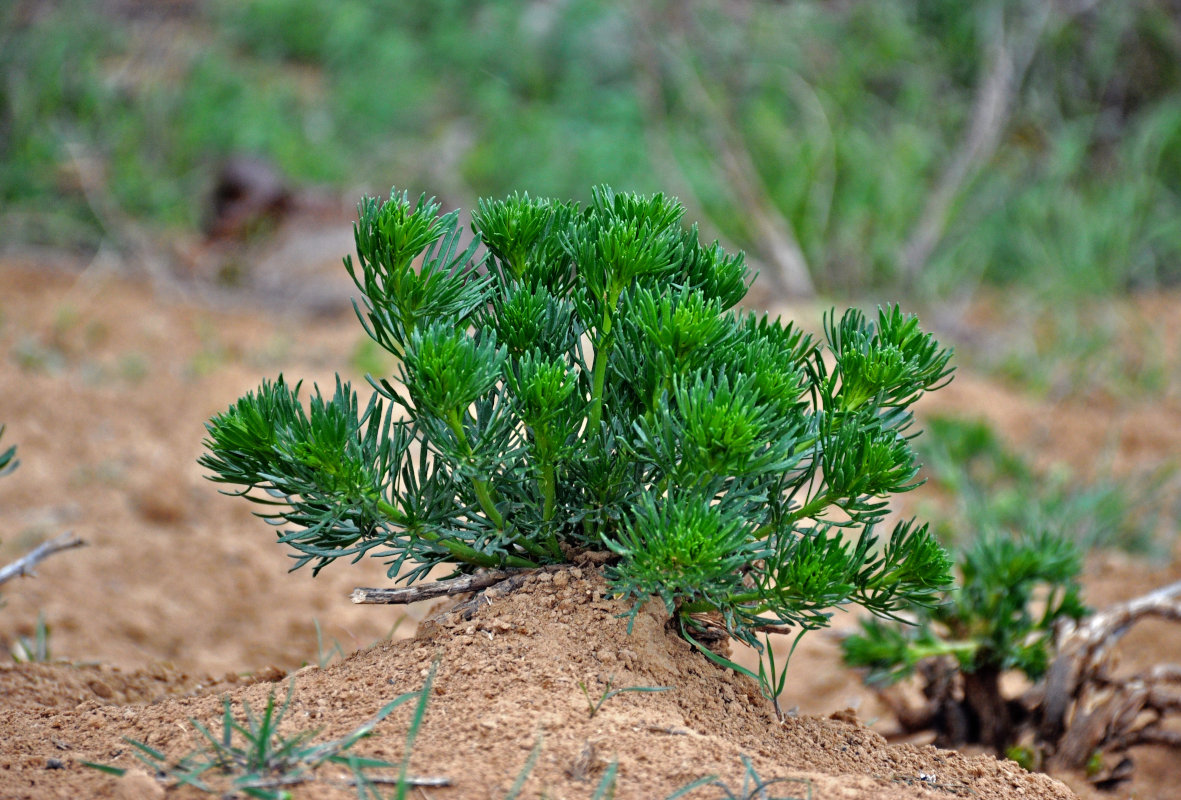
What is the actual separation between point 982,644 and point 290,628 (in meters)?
1.73

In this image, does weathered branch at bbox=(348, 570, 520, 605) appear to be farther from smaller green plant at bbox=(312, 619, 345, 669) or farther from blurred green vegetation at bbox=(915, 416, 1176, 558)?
blurred green vegetation at bbox=(915, 416, 1176, 558)

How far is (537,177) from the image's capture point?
6.24 metres

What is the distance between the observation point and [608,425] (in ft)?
4.88

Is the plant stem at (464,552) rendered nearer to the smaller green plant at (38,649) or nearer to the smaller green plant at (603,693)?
the smaller green plant at (603,693)

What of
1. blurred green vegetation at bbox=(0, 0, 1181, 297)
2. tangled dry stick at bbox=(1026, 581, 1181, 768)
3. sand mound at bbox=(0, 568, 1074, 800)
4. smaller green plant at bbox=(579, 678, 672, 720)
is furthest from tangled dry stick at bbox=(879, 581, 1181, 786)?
blurred green vegetation at bbox=(0, 0, 1181, 297)

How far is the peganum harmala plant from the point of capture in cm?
129

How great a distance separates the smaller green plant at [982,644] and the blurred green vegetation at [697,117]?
384 centimetres

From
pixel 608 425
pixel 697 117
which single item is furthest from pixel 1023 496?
pixel 697 117

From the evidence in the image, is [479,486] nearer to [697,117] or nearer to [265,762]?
[265,762]

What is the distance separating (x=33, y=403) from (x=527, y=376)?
314cm

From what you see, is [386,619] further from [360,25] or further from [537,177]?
[360,25]

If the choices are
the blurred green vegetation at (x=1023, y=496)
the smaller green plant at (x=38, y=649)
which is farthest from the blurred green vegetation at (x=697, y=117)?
the smaller green plant at (x=38, y=649)

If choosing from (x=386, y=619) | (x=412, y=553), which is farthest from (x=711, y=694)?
(x=386, y=619)

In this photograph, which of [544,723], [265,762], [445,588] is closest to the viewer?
[265,762]
